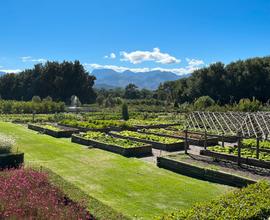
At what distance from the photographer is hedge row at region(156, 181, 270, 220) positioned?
586cm

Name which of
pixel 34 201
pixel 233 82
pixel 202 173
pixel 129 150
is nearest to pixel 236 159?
pixel 202 173

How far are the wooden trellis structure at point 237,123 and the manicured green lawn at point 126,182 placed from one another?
3377 millimetres

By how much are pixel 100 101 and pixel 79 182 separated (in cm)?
5430

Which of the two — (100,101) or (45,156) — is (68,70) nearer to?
(100,101)

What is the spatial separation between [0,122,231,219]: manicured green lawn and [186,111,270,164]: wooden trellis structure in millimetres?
3377

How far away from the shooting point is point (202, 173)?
38.7 ft

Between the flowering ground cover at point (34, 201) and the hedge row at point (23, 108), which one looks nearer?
the flowering ground cover at point (34, 201)

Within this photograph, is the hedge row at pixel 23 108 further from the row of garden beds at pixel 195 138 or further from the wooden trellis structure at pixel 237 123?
the wooden trellis structure at pixel 237 123

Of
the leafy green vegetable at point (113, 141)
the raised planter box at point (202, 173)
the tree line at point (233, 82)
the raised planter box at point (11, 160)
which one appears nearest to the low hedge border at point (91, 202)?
the raised planter box at point (11, 160)

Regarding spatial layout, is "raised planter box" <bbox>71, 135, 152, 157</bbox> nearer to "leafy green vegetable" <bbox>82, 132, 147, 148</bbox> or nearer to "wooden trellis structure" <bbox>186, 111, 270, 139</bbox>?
"leafy green vegetable" <bbox>82, 132, 147, 148</bbox>

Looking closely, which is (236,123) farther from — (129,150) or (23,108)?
(23,108)

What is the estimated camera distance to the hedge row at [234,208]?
586 cm

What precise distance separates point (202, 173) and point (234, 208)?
551 centimetres

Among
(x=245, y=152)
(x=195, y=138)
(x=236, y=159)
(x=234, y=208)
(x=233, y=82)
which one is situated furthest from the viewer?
(x=233, y=82)
